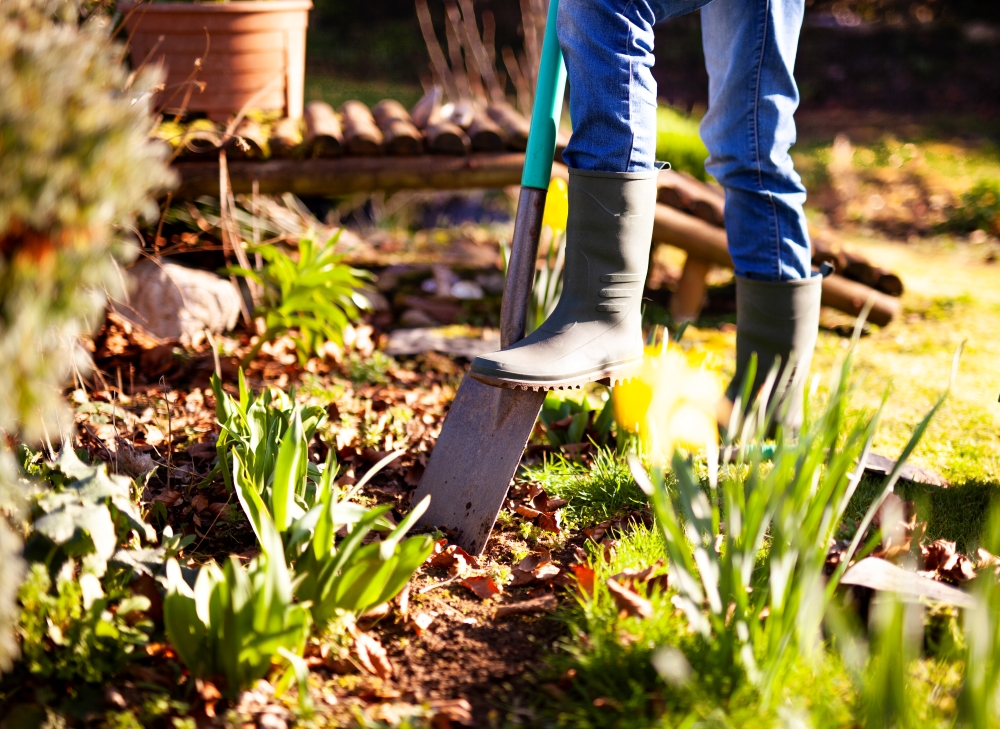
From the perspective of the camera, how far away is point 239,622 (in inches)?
46.2

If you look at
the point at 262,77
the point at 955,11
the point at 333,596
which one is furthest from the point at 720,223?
the point at 955,11

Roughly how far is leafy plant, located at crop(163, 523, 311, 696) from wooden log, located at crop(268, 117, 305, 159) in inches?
88.1

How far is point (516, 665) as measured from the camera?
4.45 feet

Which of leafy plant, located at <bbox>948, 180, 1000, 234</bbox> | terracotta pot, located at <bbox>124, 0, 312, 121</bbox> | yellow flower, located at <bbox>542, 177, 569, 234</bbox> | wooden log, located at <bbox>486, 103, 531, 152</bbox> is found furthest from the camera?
leafy plant, located at <bbox>948, 180, 1000, 234</bbox>

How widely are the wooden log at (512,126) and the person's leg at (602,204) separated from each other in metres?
1.54

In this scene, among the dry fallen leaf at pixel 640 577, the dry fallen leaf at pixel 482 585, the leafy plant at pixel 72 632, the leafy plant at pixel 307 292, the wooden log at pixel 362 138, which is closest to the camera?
the leafy plant at pixel 72 632

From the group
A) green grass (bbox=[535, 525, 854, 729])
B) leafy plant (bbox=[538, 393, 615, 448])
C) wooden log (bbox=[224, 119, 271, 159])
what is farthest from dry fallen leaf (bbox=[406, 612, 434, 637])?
wooden log (bbox=[224, 119, 271, 159])

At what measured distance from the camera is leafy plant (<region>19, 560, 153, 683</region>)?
3.96 feet

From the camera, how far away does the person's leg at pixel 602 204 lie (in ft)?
5.46

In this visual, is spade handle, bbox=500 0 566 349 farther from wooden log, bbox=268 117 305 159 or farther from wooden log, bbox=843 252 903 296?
wooden log, bbox=843 252 903 296

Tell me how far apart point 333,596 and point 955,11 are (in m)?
11.6

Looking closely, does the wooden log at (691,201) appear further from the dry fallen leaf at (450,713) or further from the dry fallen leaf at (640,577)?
the dry fallen leaf at (450,713)

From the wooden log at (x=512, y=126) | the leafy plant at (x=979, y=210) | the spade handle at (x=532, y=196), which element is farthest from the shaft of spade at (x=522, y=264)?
the leafy plant at (x=979, y=210)

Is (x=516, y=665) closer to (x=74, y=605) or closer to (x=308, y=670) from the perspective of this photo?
(x=308, y=670)
